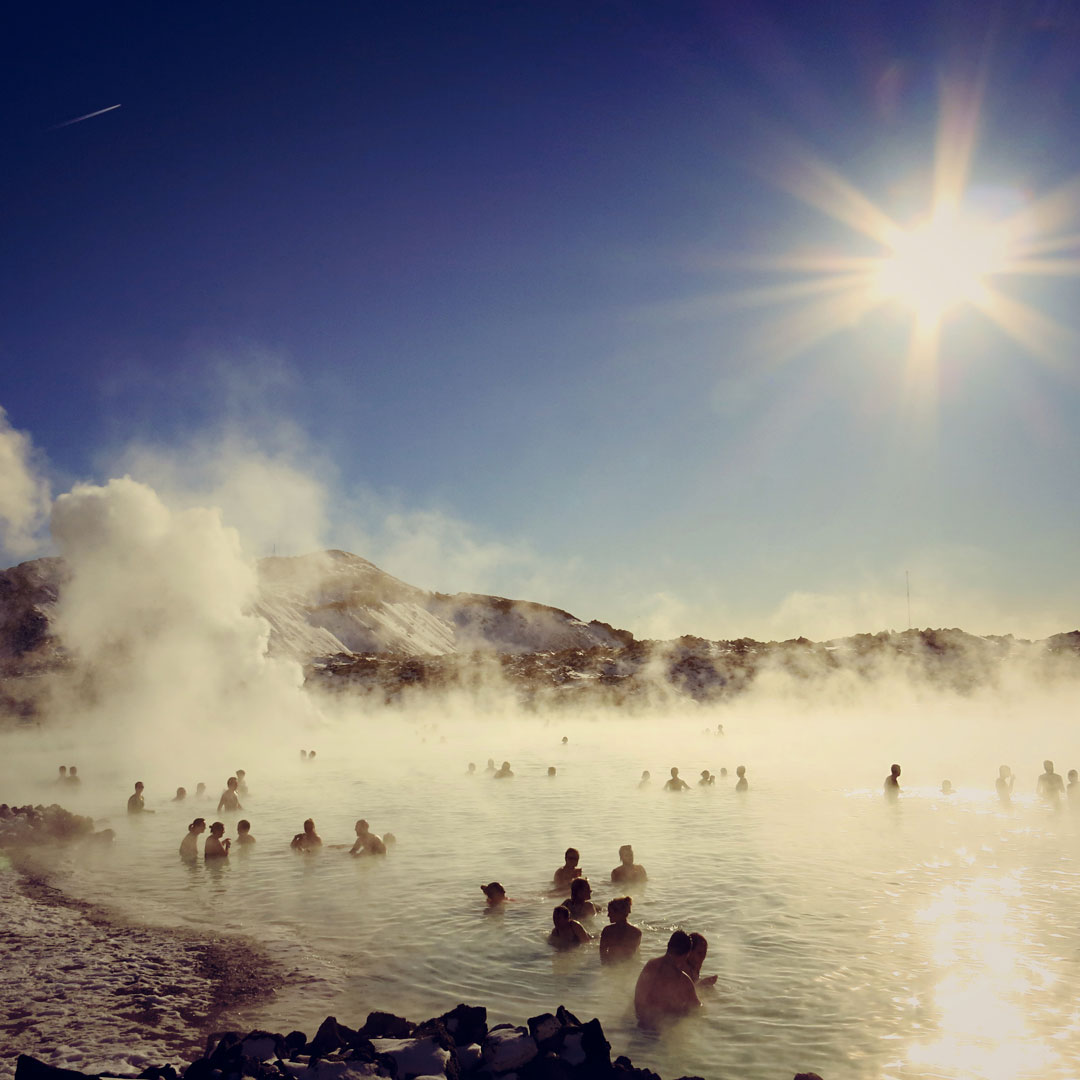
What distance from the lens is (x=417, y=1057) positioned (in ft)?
16.1

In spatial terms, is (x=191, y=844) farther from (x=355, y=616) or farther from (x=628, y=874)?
(x=355, y=616)

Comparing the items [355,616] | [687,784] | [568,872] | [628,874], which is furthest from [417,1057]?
[355,616]

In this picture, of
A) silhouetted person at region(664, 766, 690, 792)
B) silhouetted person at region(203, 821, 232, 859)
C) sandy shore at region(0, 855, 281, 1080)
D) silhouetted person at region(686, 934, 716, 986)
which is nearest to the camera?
sandy shore at region(0, 855, 281, 1080)

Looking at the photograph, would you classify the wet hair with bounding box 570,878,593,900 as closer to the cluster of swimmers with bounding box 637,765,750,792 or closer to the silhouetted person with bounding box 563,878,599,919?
the silhouetted person with bounding box 563,878,599,919

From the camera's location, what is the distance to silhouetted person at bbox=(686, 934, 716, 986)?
674 cm

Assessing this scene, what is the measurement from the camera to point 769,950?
811cm

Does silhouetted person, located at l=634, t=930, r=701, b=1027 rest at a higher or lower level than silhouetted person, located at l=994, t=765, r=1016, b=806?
lower

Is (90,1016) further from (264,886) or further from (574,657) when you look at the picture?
(574,657)

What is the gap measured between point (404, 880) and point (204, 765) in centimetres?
1856

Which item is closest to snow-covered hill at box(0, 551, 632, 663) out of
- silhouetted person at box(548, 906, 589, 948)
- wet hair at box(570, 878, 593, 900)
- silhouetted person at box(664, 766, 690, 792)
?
silhouetted person at box(664, 766, 690, 792)

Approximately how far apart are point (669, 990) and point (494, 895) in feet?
12.5

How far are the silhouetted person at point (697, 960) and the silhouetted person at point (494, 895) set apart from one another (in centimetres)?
343

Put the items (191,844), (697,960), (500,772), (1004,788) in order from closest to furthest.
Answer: (697,960), (191,844), (1004,788), (500,772)

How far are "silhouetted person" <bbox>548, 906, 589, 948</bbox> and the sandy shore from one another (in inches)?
113
